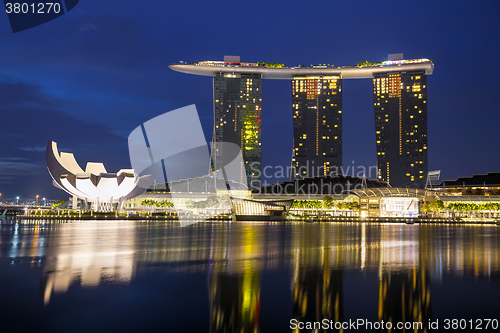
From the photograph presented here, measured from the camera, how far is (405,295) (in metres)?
13.3

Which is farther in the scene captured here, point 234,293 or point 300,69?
point 300,69

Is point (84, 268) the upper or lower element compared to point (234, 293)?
lower

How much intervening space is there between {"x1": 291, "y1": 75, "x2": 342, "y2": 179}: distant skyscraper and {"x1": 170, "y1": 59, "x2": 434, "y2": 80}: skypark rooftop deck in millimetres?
2670

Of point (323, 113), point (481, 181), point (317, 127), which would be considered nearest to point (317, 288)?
point (317, 127)

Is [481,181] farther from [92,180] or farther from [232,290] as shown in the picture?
[232,290]

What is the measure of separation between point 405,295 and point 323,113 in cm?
13420

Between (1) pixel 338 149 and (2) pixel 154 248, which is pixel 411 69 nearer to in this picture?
(1) pixel 338 149

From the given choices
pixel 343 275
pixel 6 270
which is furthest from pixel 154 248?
pixel 343 275

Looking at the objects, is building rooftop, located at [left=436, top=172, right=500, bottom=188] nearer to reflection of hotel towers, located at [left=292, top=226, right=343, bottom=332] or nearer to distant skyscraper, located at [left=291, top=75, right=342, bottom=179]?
distant skyscraper, located at [left=291, top=75, right=342, bottom=179]

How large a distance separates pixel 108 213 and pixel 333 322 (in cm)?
7572

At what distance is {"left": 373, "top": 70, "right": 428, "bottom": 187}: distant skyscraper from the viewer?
137 m

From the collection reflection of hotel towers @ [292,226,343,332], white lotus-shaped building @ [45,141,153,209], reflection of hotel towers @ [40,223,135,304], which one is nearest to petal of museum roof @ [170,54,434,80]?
white lotus-shaped building @ [45,141,153,209]

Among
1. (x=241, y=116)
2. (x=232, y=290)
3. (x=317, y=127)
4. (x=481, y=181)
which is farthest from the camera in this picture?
(x=317, y=127)

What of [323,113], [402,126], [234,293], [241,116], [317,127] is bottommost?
[234,293]
